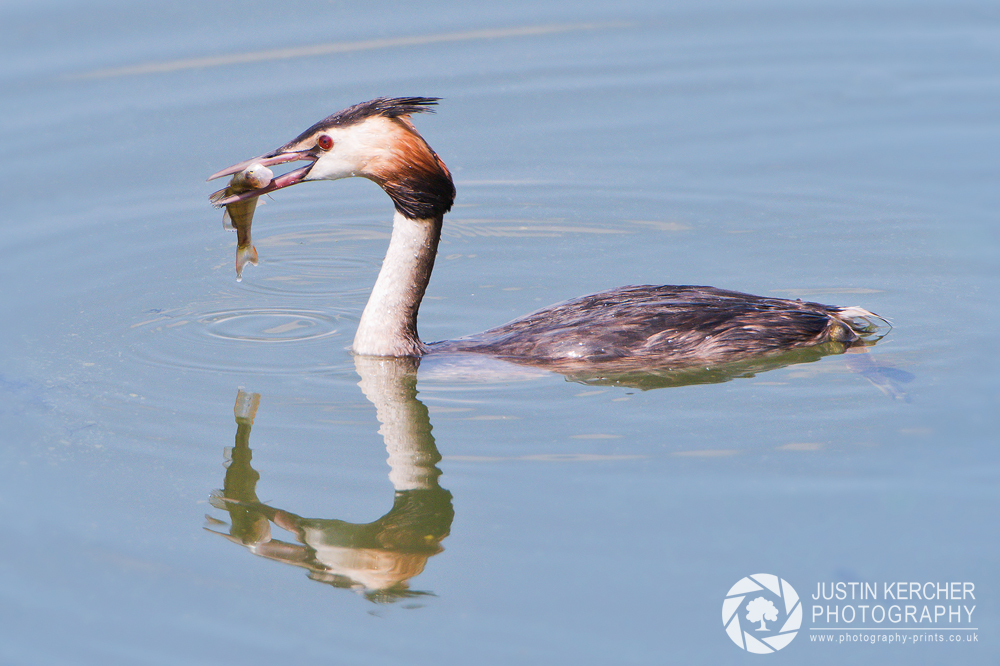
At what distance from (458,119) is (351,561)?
6.29 metres

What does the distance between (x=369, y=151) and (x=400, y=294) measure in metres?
0.90

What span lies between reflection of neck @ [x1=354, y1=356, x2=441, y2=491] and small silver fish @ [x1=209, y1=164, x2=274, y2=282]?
93 cm

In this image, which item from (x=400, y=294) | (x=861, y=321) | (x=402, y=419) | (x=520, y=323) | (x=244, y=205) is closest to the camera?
(x=402, y=419)

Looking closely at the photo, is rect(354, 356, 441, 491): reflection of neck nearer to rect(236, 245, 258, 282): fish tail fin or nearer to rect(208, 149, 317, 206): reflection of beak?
rect(236, 245, 258, 282): fish tail fin

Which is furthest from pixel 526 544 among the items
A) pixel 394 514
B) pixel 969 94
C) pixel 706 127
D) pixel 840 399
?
pixel 969 94

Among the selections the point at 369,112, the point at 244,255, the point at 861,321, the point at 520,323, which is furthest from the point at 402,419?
the point at 861,321

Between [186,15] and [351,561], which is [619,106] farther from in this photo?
[351,561]

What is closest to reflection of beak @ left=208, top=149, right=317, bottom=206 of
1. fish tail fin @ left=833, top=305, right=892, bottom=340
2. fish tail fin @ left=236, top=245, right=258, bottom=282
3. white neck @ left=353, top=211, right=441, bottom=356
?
fish tail fin @ left=236, top=245, right=258, bottom=282

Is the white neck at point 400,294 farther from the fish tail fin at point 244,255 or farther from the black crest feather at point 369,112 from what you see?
the fish tail fin at point 244,255

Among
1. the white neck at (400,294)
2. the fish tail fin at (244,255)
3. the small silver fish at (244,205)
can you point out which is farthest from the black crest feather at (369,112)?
the fish tail fin at (244,255)

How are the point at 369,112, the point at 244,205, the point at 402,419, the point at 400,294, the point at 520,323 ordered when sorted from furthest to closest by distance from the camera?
the point at 520,323, the point at 400,294, the point at 244,205, the point at 369,112, the point at 402,419

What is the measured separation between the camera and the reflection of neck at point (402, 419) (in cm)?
653

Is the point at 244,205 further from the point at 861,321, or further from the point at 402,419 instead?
the point at 861,321

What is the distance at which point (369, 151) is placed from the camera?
24.0 feet
